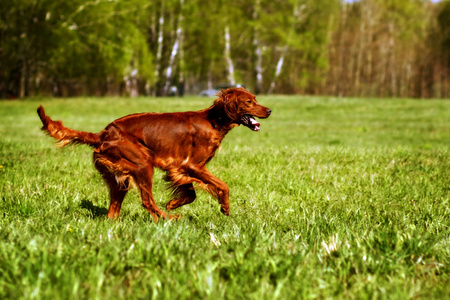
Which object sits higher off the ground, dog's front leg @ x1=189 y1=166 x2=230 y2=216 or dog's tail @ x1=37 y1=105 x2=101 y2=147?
dog's tail @ x1=37 y1=105 x2=101 y2=147

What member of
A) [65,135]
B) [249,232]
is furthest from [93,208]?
[249,232]

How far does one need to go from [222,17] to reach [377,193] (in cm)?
3164

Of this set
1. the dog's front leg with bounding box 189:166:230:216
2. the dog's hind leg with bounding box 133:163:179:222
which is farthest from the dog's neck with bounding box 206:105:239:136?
the dog's hind leg with bounding box 133:163:179:222

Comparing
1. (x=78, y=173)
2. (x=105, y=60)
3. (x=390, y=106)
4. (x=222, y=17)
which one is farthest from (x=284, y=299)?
(x=222, y=17)

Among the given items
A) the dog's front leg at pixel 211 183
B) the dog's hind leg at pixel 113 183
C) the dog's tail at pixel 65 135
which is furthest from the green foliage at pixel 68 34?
the dog's front leg at pixel 211 183

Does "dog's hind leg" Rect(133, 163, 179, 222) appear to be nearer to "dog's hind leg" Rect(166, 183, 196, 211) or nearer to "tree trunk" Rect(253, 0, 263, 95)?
"dog's hind leg" Rect(166, 183, 196, 211)

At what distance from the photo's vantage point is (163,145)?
12.6 feet

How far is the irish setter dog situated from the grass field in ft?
0.95

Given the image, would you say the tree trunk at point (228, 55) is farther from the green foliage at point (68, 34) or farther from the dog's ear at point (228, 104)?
the dog's ear at point (228, 104)

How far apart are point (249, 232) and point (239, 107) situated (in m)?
Answer: 1.39

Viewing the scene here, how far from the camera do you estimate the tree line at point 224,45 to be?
24.9 metres

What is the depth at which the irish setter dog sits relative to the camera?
3.71 m

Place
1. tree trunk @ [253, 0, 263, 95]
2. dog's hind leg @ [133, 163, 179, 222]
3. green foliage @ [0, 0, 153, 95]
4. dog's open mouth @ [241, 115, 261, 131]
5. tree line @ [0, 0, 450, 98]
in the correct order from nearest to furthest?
dog's hind leg @ [133, 163, 179, 222]
dog's open mouth @ [241, 115, 261, 131]
green foliage @ [0, 0, 153, 95]
tree line @ [0, 0, 450, 98]
tree trunk @ [253, 0, 263, 95]

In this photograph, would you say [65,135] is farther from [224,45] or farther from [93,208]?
[224,45]
